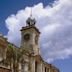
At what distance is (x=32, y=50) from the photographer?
59.9m

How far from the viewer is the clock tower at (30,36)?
61.3 meters

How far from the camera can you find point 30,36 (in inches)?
2446

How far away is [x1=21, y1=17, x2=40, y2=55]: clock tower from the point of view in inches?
2414

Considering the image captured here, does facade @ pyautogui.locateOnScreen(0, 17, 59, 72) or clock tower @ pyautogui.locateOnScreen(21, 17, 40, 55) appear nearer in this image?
facade @ pyautogui.locateOnScreen(0, 17, 59, 72)

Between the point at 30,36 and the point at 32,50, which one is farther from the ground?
the point at 30,36

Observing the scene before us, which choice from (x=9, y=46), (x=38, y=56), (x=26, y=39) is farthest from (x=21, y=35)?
(x=9, y=46)

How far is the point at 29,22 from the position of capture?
63.3 metres

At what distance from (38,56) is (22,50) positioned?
5462mm

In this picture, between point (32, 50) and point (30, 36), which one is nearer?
point (32, 50)

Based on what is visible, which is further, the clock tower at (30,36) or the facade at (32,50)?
the clock tower at (30,36)

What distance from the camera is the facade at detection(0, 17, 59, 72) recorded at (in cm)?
5691

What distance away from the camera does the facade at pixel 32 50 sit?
56906 millimetres

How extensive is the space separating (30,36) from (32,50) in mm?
3580

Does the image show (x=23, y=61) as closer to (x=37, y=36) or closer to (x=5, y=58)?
(x=5, y=58)
